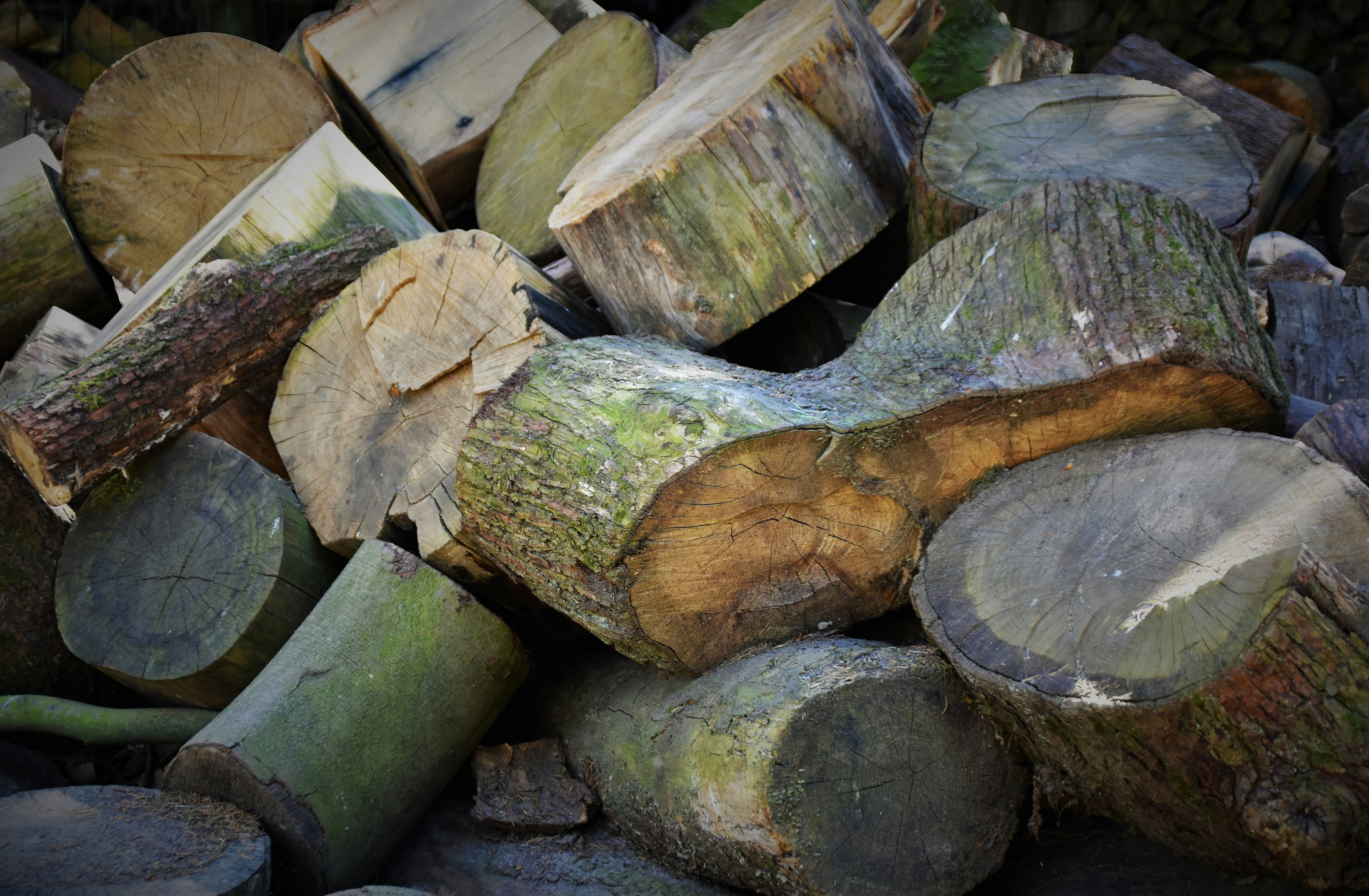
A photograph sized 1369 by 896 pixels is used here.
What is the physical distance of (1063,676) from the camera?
1455 mm

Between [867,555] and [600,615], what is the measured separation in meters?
0.56

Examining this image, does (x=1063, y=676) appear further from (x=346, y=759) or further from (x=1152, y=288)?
(x=346, y=759)

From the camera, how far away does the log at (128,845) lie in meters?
1.70

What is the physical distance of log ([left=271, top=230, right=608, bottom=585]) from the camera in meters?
2.24

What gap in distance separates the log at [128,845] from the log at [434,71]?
2.32 meters

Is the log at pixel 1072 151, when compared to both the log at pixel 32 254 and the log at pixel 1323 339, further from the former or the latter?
the log at pixel 32 254

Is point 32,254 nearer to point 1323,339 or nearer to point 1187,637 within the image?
point 1187,637

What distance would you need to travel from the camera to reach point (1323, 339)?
276 centimetres

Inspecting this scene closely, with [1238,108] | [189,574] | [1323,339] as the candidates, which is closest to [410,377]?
[189,574]

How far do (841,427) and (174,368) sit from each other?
1722 mm

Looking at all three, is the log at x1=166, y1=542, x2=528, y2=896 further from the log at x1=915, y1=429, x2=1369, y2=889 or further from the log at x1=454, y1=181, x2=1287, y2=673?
the log at x1=915, y1=429, x2=1369, y2=889

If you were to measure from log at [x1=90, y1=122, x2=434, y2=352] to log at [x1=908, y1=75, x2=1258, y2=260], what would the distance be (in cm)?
158

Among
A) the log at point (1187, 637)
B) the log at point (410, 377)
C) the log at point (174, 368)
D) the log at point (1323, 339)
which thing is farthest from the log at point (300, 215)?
the log at point (1323, 339)

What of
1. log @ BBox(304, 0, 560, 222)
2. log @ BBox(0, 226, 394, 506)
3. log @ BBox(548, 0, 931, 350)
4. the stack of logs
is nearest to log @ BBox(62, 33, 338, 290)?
log @ BBox(304, 0, 560, 222)
